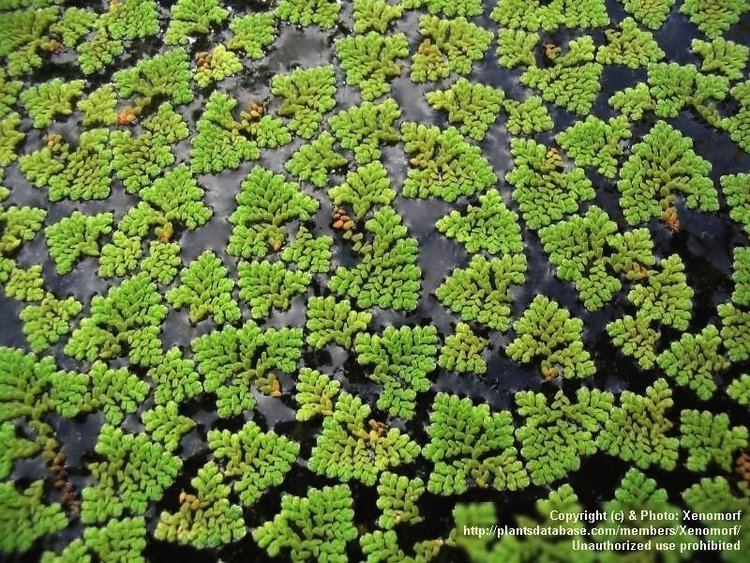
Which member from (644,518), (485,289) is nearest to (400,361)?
(485,289)

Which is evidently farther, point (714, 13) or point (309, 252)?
point (714, 13)

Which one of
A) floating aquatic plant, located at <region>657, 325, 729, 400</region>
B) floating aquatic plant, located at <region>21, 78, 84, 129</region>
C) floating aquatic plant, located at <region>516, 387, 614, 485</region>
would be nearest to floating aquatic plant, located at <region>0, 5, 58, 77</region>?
floating aquatic plant, located at <region>21, 78, 84, 129</region>

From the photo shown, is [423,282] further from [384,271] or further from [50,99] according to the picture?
[50,99]

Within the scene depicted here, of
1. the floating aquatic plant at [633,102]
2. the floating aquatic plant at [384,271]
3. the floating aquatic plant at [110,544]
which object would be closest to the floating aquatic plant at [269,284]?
the floating aquatic plant at [384,271]

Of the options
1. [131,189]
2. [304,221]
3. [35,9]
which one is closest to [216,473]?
[304,221]

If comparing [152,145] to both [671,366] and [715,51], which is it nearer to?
[671,366]

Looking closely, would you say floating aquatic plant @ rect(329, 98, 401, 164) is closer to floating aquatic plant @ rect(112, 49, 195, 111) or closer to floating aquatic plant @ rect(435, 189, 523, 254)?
floating aquatic plant @ rect(435, 189, 523, 254)
